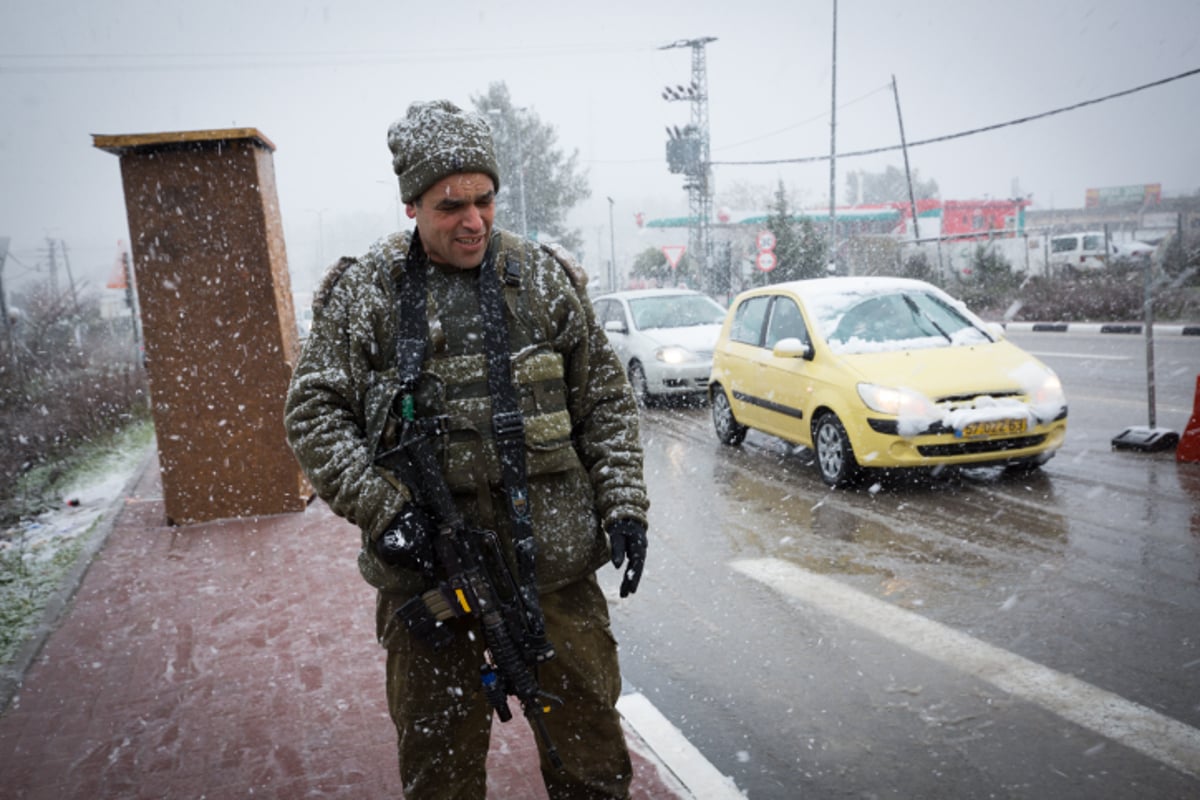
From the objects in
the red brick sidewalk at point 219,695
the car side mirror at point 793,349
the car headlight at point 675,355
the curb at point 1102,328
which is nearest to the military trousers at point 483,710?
the red brick sidewalk at point 219,695

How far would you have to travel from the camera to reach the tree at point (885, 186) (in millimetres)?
115094

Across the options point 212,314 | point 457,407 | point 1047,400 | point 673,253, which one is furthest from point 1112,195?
point 457,407

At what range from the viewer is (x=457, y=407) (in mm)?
2289

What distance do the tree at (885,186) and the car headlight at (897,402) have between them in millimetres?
110453

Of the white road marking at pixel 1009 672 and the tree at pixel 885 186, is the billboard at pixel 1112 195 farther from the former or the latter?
the white road marking at pixel 1009 672

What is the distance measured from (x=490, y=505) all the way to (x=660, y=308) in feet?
37.4

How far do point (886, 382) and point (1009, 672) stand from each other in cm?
322

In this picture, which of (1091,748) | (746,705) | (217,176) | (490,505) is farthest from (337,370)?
(217,176)

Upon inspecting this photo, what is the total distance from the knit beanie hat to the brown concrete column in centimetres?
469

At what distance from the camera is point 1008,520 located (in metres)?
5.99

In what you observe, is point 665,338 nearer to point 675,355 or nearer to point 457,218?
point 675,355

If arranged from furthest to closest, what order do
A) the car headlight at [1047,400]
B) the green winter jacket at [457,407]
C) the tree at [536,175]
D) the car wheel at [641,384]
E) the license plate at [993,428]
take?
the tree at [536,175] → the car wheel at [641,384] → the car headlight at [1047,400] → the license plate at [993,428] → the green winter jacket at [457,407]

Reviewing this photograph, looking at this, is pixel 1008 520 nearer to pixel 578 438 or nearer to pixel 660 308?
pixel 578 438

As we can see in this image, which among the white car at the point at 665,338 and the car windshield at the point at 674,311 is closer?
the white car at the point at 665,338
